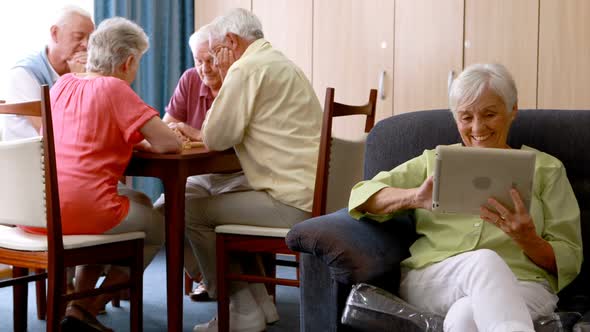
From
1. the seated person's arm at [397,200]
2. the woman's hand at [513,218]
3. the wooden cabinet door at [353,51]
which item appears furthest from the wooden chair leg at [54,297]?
the wooden cabinet door at [353,51]

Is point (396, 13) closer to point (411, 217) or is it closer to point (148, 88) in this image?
point (148, 88)

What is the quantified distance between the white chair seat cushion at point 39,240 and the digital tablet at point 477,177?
1169 millimetres

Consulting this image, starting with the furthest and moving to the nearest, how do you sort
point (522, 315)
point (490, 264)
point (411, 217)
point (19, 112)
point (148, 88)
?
1. point (148, 88)
2. point (19, 112)
3. point (411, 217)
4. point (490, 264)
5. point (522, 315)

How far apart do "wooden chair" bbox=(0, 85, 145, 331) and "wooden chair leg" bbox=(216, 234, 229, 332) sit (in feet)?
1.19

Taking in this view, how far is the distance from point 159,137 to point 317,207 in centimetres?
57

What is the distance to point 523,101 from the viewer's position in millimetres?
3721

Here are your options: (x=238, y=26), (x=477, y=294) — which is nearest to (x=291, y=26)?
(x=238, y=26)

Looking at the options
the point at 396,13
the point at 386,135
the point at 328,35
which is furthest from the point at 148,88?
the point at 386,135

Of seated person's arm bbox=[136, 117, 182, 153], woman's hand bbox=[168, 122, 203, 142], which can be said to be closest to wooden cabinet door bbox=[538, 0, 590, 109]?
woman's hand bbox=[168, 122, 203, 142]

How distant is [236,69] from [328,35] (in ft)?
4.92

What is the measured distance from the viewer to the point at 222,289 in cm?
279

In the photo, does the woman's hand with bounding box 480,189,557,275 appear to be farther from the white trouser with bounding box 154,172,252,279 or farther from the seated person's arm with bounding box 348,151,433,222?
the white trouser with bounding box 154,172,252,279

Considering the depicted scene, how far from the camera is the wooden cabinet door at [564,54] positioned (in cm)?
355

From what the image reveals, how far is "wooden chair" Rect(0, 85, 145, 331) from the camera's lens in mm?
2395
